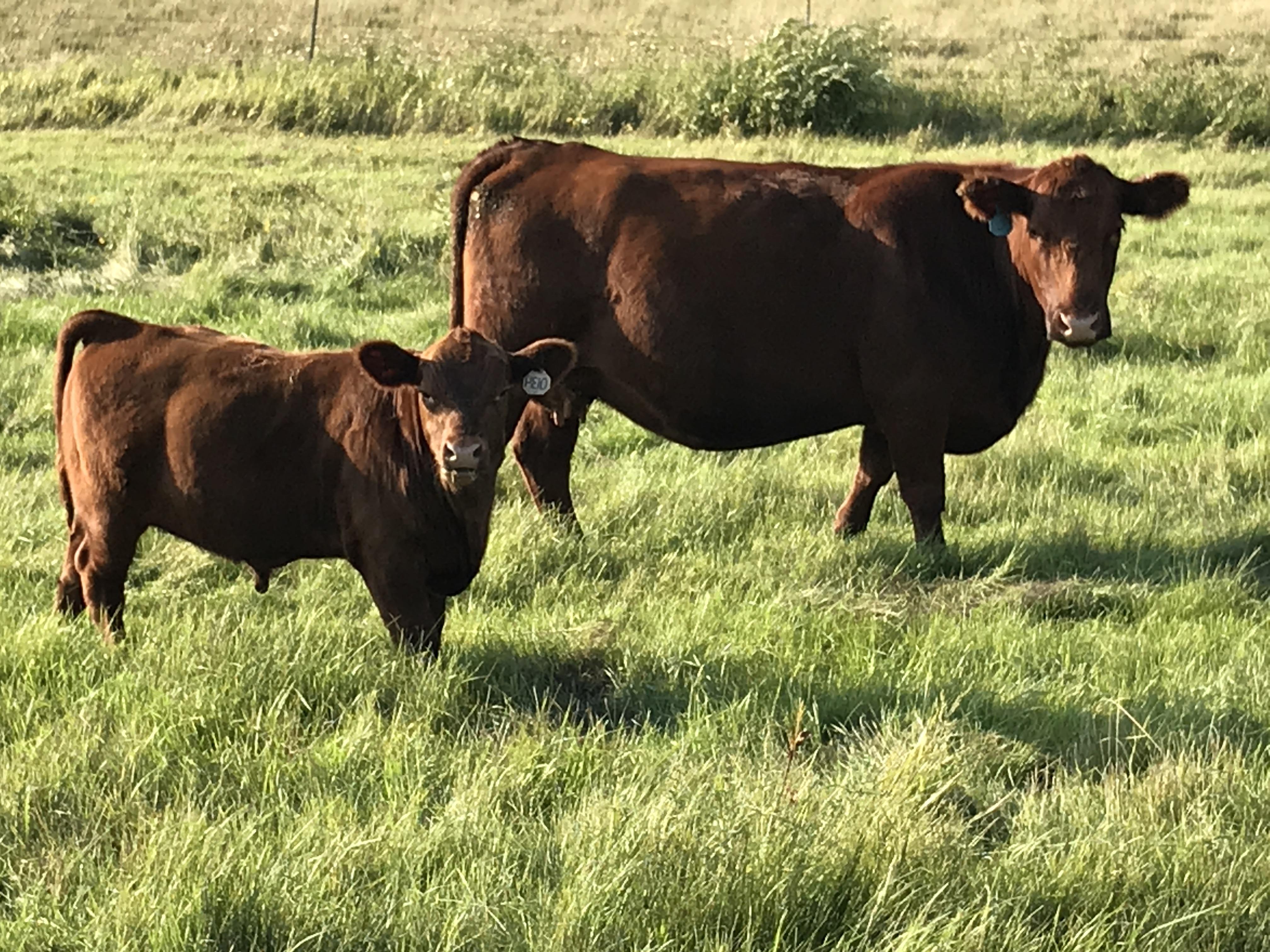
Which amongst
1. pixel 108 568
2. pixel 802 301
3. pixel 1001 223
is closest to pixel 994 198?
pixel 1001 223

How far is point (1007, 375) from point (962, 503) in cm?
67

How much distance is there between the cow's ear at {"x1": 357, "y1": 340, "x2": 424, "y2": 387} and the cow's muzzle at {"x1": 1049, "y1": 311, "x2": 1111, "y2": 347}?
2621mm

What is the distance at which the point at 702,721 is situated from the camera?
3.84m

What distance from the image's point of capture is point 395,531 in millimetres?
4273

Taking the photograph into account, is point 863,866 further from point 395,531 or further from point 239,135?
point 239,135

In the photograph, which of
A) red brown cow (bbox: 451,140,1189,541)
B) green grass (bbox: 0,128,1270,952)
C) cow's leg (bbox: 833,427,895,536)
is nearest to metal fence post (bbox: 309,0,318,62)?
red brown cow (bbox: 451,140,1189,541)

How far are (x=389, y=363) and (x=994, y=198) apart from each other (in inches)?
110

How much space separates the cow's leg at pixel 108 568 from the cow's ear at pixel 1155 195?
398cm

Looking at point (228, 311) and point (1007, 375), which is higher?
point (1007, 375)

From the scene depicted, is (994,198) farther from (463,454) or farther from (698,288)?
(463,454)

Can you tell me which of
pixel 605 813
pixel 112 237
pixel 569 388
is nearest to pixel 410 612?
pixel 605 813


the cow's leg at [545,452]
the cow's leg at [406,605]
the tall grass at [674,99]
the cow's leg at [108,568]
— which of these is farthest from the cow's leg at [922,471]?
the tall grass at [674,99]

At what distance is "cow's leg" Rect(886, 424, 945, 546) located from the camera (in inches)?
234

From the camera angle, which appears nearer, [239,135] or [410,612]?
[410,612]
